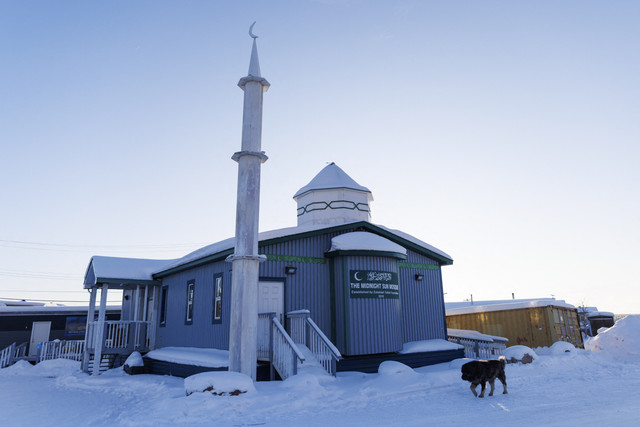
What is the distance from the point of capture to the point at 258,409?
7691 mm

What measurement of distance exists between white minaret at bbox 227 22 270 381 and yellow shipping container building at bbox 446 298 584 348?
43.7 feet

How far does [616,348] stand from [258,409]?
13613 millimetres

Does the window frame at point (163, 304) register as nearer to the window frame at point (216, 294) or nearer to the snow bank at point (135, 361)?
the snow bank at point (135, 361)

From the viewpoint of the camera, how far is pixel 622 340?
15.2 m

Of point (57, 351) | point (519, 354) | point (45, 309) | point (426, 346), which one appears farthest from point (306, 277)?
point (45, 309)

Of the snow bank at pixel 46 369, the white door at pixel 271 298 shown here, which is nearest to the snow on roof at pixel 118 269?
the snow bank at pixel 46 369

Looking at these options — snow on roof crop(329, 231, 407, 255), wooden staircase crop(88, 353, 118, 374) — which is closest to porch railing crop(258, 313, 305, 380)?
snow on roof crop(329, 231, 407, 255)

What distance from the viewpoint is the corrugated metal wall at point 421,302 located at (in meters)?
15.5

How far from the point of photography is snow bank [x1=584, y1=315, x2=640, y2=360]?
14.8 meters

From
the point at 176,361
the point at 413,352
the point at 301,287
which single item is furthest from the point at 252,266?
the point at 413,352

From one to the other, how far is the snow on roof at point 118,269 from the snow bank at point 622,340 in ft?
57.1

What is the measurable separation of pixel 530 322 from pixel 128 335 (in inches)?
672

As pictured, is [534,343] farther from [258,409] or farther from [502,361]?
[258,409]

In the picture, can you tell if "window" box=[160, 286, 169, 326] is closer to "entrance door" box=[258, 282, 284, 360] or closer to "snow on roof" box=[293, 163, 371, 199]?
"snow on roof" box=[293, 163, 371, 199]
